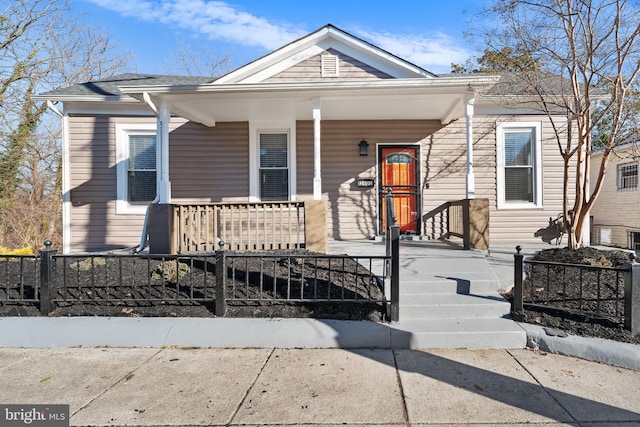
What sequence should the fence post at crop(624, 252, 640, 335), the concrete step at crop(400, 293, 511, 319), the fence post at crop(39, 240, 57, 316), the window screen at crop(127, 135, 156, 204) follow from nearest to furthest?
the fence post at crop(624, 252, 640, 335), the concrete step at crop(400, 293, 511, 319), the fence post at crop(39, 240, 57, 316), the window screen at crop(127, 135, 156, 204)

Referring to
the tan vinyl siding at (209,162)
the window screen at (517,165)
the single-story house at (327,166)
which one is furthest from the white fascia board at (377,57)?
the window screen at (517,165)

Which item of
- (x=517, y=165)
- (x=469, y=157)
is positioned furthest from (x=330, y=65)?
(x=517, y=165)

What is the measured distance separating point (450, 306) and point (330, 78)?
16.6 ft

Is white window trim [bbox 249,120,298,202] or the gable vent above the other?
the gable vent

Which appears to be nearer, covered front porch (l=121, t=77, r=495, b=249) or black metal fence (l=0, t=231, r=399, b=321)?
black metal fence (l=0, t=231, r=399, b=321)

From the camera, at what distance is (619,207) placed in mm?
12930

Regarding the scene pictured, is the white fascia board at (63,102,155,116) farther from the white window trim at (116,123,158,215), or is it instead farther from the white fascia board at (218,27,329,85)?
the white fascia board at (218,27,329,85)

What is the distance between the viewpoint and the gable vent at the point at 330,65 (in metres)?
7.59

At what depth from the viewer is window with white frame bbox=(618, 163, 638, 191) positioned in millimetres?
12156

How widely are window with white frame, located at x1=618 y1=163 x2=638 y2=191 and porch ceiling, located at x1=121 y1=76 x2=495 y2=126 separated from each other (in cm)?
827

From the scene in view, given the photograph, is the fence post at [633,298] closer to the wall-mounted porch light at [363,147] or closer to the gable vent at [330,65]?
the wall-mounted porch light at [363,147]

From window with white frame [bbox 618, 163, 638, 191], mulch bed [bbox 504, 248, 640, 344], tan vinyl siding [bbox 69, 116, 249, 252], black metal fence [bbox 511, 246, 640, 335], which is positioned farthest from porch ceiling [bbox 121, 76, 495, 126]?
window with white frame [bbox 618, 163, 638, 191]

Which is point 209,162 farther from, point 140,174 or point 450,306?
point 450,306

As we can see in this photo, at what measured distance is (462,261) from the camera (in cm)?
553
